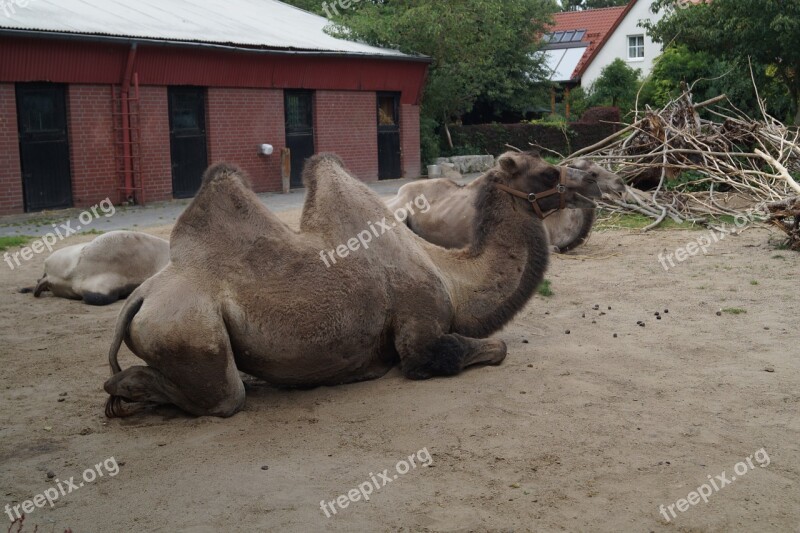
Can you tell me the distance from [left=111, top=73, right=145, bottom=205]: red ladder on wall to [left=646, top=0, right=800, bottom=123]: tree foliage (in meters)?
14.1

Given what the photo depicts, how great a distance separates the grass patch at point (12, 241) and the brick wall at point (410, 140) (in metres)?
15.6

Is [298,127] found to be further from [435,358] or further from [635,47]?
[635,47]

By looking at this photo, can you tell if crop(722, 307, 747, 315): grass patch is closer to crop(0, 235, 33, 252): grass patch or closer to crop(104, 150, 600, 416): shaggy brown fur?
crop(104, 150, 600, 416): shaggy brown fur

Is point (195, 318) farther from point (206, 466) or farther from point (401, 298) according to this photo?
point (401, 298)

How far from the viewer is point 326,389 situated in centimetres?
672

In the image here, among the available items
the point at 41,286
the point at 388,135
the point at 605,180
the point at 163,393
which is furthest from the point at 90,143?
the point at 163,393

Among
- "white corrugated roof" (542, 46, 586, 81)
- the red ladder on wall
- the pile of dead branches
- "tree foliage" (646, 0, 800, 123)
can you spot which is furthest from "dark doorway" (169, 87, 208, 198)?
"white corrugated roof" (542, 46, 586, 81)

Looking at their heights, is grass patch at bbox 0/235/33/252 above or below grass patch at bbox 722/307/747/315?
above

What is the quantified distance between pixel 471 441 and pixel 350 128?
2239cm

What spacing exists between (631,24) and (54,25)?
127ft

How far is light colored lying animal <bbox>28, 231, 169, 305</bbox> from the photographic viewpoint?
10.0 metres

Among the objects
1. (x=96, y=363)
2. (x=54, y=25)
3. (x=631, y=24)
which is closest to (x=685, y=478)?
(x=96, y=363)

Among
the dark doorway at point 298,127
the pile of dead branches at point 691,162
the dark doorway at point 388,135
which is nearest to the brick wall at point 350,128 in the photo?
the dark doorway at point 298,127

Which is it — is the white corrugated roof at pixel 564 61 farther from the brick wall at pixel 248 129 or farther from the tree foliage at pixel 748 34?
the brick wall at pixel 248 129
